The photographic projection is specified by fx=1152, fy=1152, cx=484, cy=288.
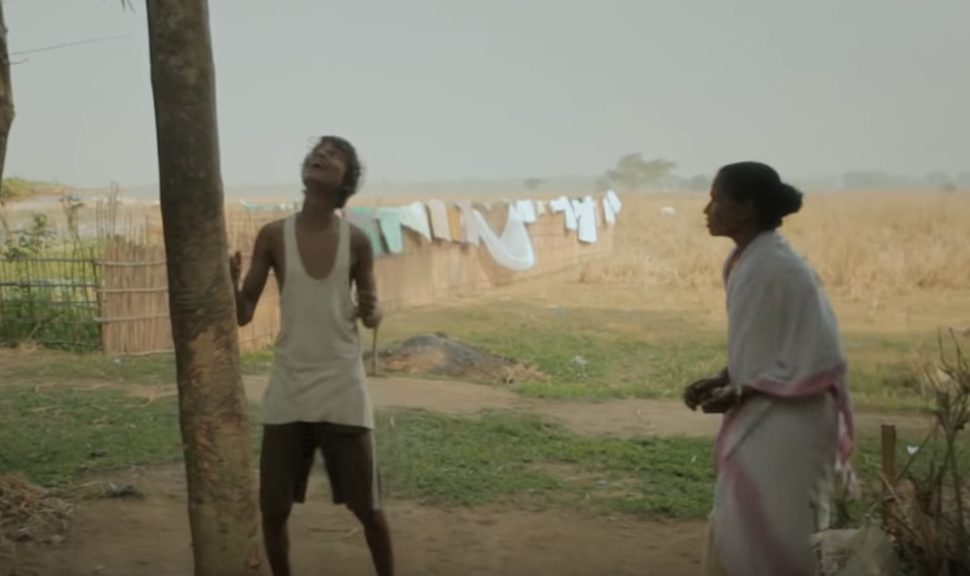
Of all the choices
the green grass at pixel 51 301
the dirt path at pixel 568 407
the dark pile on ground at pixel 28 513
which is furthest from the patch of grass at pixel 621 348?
the dark pile on ground at pixel 28 513

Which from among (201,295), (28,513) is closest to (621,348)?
(28,513)

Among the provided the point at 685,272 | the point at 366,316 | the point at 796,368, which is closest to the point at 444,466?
the point at 366,316

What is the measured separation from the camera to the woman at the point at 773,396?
2.78 meters

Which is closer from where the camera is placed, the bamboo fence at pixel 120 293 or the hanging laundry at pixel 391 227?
the bamboo fence at pixel 120 293

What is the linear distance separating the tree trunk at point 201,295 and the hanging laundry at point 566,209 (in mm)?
12967

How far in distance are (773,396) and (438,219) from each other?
10.5 metres

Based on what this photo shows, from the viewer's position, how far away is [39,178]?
39.3ft

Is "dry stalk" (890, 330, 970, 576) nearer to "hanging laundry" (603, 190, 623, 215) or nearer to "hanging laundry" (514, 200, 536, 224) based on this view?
"hanging laundry" (514, 200, 536, 224)

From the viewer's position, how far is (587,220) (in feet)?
54.7

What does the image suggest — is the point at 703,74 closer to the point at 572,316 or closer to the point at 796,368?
the point at 572,316

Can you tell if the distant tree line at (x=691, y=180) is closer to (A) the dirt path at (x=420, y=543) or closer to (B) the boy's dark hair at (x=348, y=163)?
(A) the dirt path at (x=420, y=543)

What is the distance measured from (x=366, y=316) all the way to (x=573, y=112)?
28.5ft

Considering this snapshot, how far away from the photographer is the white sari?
2.78 metres

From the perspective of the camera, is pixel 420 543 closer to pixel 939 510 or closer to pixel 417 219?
pixel 939 510
